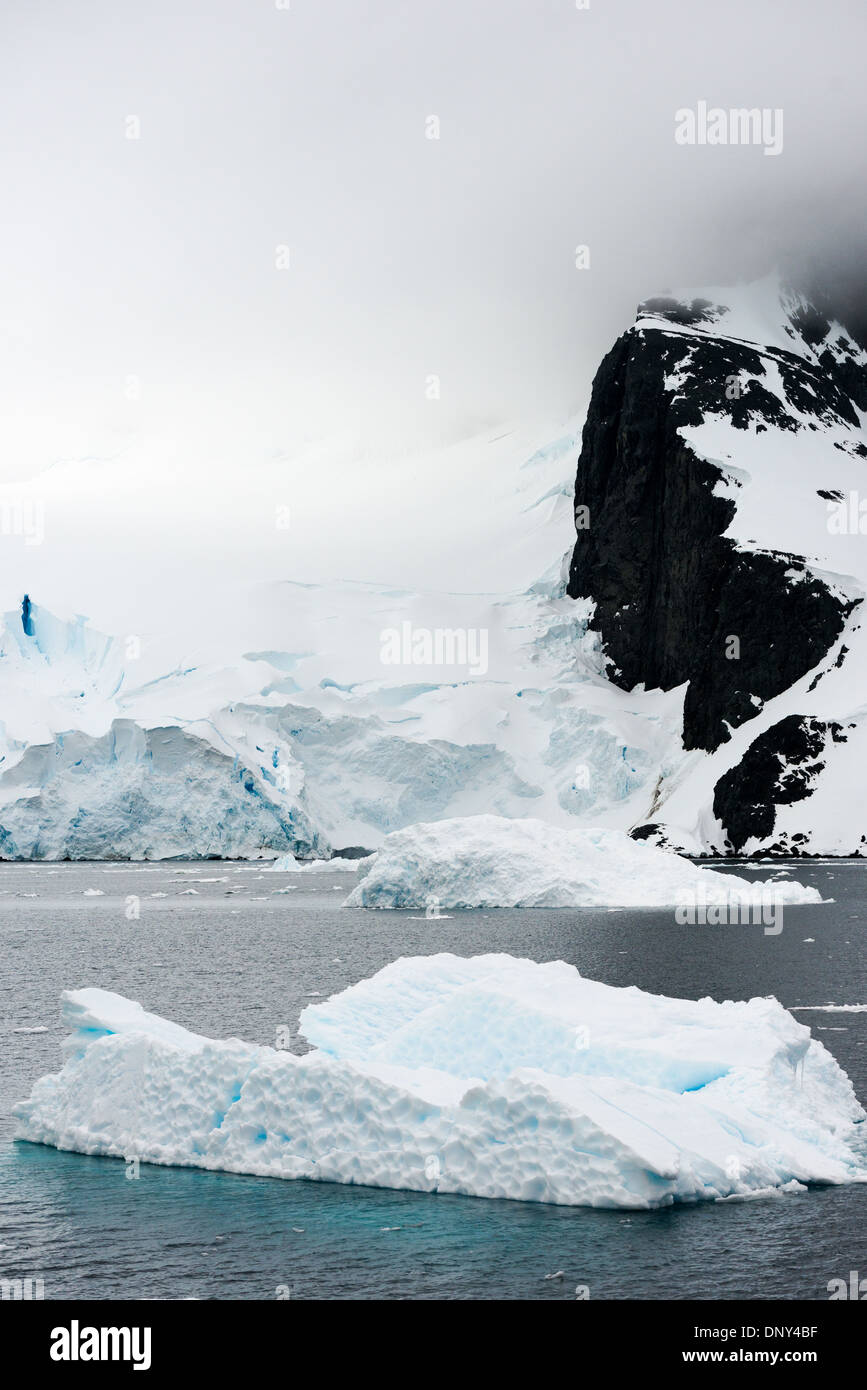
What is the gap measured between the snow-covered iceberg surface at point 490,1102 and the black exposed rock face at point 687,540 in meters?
108


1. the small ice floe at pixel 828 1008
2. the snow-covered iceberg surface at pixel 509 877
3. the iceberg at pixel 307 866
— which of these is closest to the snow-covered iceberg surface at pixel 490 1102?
the small ice floe at pixel 828 1008

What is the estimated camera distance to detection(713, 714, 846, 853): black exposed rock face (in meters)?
110

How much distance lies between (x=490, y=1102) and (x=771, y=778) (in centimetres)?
9894

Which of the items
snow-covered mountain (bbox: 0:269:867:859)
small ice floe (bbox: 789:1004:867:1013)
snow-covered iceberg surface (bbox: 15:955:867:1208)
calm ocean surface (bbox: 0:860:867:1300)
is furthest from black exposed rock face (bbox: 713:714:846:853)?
snow-covered iceberg surface (bbox: 15:955:867:1208)

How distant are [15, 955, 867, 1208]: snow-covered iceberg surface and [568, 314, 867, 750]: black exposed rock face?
108377 mm

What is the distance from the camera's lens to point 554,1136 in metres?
16.1

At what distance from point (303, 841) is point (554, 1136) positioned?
90979 millimetres

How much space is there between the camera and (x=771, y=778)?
112 metres

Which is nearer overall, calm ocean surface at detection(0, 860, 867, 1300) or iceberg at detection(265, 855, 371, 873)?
calm ocean surface at detection(0, 860, 867, 1300)

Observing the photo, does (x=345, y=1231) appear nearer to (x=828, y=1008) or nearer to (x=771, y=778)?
(x=828, y=1008)

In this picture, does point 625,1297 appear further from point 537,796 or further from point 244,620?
point 244,620

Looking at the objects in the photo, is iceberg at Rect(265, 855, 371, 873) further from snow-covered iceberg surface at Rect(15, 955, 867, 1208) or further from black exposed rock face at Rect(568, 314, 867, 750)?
snow-covered iceberg surface at Rect(15, 955, 867, 1208)

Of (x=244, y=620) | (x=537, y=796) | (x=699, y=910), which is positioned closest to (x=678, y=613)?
(x=537, y=796)

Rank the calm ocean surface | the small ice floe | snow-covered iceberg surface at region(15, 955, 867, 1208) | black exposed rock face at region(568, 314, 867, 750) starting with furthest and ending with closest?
black exposed rock face at region(568, 314, 867, 750) < the small ice floe < snow-covered iceberg surface at region(15, 955, 867, 1208) < the calm ocean surface
